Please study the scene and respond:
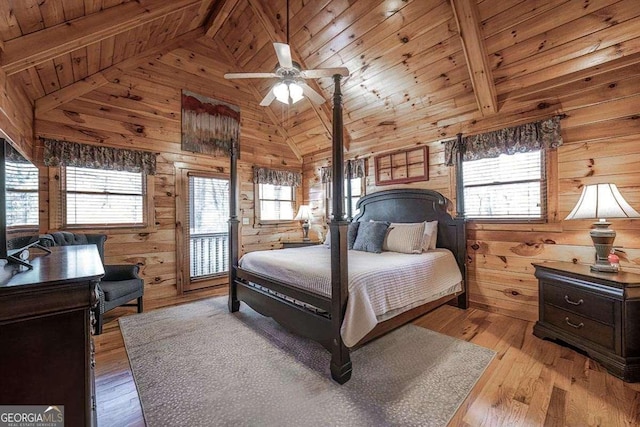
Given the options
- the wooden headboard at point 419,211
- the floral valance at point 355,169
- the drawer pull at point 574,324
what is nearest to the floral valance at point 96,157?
the floral valance at point 355,169

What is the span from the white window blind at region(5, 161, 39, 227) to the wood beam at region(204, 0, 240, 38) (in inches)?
127

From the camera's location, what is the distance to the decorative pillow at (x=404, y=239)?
344 centimetres

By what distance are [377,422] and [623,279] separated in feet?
7.33

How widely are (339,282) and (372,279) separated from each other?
371 mm

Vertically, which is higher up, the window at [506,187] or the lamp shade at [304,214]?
the window at [506,187]

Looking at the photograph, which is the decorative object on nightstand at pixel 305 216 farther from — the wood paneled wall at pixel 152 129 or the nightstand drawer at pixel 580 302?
the nightstand drawer at pixel 580 302

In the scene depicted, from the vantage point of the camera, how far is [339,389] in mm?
1991

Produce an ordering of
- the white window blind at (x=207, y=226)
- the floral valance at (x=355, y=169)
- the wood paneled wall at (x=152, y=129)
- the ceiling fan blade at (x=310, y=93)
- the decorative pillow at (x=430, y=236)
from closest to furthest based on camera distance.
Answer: the ceiling fan blade at (x=310, y=93) → the decorative pillow at (x=430, y=236) → the wood paneled wall at (x=152, y=129) → the white window blind at (x=207, y=226) → the floral valance at (x=355, y=169)

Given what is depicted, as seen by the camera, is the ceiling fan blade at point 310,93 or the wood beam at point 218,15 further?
the wood beam at point 218,15

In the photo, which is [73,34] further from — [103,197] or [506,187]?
[506,187]

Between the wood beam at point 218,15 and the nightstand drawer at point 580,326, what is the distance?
17.0 ft

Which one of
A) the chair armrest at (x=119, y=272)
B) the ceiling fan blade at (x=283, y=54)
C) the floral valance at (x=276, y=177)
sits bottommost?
the chair armrest at (x=119, y=272)

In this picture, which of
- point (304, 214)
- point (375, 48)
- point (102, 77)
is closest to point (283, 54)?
point (375, 48)

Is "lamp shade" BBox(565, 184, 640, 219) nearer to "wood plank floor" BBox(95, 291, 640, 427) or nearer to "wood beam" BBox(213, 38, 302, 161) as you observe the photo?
"wood plank floor" BBox(95, 291, 640, 427)
